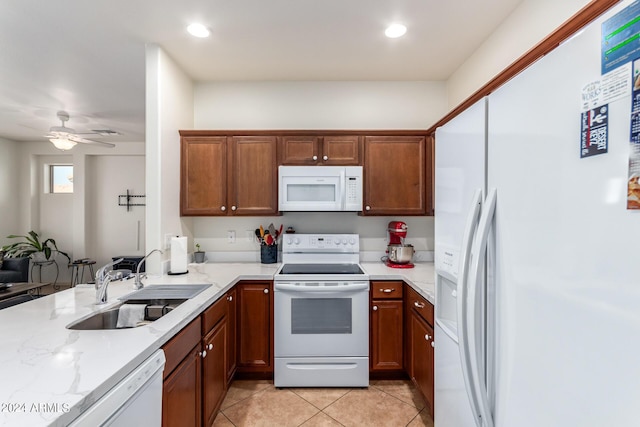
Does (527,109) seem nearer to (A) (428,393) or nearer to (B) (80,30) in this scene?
(A) (428,393)

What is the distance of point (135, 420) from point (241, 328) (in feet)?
4.82

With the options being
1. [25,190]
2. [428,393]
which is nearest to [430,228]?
[428,393]

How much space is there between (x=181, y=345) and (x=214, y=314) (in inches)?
18.8

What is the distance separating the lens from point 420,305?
6.95 feet

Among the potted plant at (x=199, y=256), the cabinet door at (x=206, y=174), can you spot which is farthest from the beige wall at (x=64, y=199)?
the potted plant at (x=199, y=256)

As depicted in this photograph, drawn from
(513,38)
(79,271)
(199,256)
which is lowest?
(79,271)

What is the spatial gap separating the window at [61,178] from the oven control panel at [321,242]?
18.6ft

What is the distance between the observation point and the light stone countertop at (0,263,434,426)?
2.68 ft

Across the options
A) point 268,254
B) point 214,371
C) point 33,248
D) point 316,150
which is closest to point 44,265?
point 33,248

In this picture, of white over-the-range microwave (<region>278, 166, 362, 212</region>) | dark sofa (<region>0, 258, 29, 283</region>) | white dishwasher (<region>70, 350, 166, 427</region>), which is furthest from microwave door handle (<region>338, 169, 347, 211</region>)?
dark sofa (<region>0, 258, 29, 283</region>)

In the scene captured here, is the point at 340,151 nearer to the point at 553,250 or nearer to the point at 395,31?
the point at 395,31

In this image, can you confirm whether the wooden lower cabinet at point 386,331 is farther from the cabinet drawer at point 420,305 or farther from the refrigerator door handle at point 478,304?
the refrigerator door handle at point 478,304

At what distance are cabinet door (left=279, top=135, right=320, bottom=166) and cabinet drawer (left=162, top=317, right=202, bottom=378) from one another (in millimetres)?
1659

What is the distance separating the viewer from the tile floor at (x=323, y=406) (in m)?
2.11
